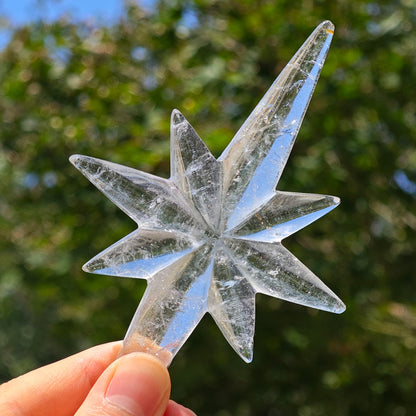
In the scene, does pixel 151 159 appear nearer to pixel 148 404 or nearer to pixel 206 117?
pixel 206 117

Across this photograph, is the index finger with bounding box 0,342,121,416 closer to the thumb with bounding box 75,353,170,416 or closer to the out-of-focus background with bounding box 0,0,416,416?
the thumb with bounding box 75,353,170,416

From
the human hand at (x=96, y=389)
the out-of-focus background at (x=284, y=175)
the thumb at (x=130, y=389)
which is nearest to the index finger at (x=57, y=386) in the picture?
the human hand at (x=96, y=389)

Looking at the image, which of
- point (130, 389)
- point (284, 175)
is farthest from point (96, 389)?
point (284, 175)

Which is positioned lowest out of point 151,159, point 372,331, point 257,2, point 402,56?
point 372,331

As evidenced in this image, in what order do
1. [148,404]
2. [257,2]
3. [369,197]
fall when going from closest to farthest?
1. [148,404]
2. [257,2]
3. [369,197]

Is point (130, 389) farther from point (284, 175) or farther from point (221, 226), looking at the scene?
point (284, 175)

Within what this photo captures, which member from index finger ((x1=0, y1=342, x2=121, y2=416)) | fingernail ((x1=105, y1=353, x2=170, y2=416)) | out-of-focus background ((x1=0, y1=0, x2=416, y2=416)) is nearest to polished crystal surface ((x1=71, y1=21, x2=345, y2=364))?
fingernail ((x1=105, y1=353, x2=170, y2=416))

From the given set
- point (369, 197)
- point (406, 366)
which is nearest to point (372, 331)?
point (406, 366)

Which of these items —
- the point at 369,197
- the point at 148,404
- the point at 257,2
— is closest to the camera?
the point at 148,404
